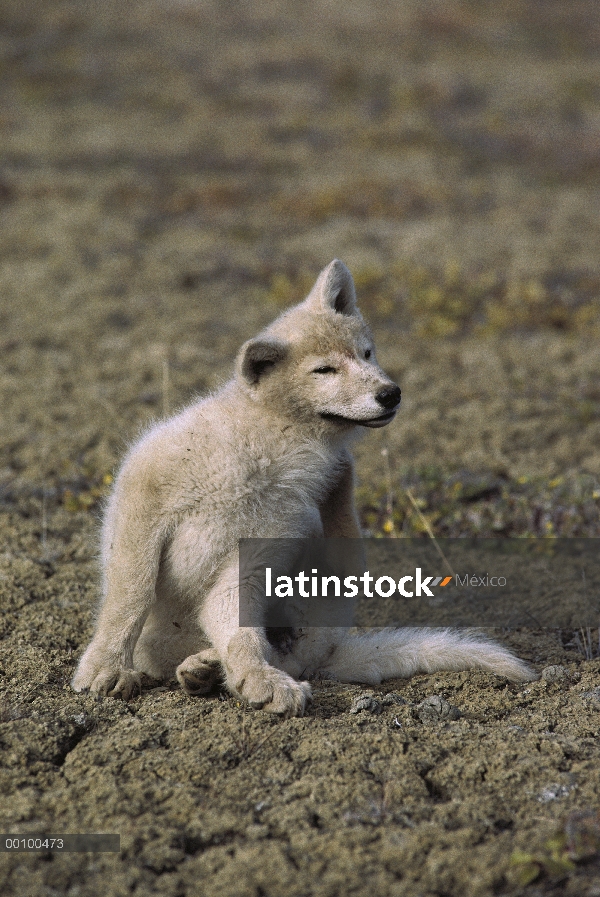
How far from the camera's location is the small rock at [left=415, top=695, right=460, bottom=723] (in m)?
3.70

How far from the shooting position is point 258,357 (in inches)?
155

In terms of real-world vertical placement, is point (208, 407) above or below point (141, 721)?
above

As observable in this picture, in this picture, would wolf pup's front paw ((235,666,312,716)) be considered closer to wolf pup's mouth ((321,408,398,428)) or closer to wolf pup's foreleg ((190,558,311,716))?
wolf pup's foreleg ((190,558,311,716))

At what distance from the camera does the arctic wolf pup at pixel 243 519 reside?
3811mm

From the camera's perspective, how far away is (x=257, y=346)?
3908 millimetres

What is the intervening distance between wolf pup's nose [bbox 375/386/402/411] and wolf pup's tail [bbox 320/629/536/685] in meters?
1.21

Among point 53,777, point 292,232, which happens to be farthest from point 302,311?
point 292,232

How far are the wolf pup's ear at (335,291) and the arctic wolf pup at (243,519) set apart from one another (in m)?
0.01

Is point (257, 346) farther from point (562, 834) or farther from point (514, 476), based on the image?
point (514, 476)

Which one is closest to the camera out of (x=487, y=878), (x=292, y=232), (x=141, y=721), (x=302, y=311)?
(x=487, y=878)

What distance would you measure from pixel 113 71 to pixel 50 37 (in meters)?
1.97

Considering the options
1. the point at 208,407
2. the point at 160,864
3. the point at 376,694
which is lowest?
the point at 376,694

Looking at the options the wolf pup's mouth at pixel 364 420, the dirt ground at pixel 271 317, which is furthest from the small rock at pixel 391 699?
the wolf pup's mouth at pixel 364 420

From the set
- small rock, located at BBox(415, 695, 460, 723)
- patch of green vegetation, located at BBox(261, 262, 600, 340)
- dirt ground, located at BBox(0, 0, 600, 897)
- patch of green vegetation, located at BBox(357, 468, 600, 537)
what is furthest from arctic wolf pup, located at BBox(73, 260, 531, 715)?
patch of green vegetation, located at BBox(261, 262, 600, 340)
